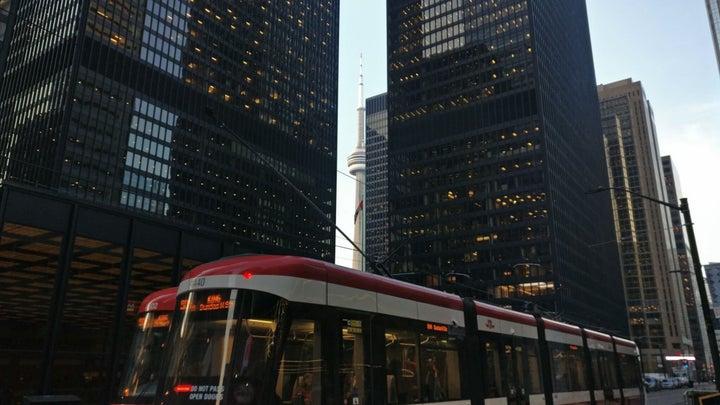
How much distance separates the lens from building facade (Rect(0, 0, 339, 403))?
100 feet

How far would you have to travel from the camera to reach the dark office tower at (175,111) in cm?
9656

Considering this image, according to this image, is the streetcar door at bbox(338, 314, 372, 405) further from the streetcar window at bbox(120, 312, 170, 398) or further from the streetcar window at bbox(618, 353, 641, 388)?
the streetcar window at bbox(618, 353, 641, 388)

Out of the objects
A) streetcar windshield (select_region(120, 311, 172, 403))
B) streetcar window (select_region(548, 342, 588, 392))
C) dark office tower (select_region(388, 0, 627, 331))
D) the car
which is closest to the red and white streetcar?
streetcar windshield (select_region(120, 311, 172, 403))

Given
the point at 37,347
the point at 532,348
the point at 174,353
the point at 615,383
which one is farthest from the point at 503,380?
the point at 37,347

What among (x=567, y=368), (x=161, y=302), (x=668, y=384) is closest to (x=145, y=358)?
(x=161, y=302)

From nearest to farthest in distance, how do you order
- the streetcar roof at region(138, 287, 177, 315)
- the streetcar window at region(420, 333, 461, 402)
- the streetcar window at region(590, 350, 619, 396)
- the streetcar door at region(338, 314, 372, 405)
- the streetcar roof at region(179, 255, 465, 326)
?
1. the streetcar roof at region(179, 255, 465, 326)
2. the streetcar door at region(338, 314, 372, 405)
3. the streetcar window at region(420, 333, 461, 402)
4. the streetcar roof at region(138, 287, 177, 315)
5. the streetcar window at region(590, 350, 619, 396)

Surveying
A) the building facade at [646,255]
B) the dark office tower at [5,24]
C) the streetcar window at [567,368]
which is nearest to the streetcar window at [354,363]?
the streetcar window at [567,368]

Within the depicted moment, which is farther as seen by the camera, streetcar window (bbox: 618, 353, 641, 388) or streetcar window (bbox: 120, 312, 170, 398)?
streetcar window (bbox: 618, 353, 641, 388)

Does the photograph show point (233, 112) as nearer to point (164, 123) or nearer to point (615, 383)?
point (164, 123)

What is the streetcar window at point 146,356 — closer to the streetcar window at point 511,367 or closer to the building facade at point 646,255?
the streetcar window at point 511,367

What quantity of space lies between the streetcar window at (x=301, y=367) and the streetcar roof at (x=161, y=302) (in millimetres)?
7365

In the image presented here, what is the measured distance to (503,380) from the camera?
15164mm

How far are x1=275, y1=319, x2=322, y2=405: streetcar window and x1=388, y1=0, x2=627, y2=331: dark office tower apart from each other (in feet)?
324

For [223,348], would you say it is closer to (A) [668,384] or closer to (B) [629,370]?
(B) [629,370]
